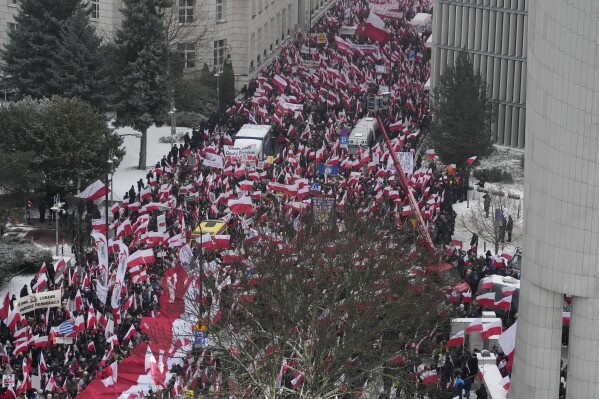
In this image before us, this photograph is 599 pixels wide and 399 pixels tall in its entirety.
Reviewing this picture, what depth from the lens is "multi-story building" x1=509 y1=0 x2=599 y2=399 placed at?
53.5 metres

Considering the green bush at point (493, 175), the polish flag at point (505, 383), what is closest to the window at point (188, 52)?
the green bush at point (493, 175)

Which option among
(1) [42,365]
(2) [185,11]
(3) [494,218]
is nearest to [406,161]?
(3) [494,218]

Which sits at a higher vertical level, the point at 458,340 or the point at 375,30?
the point at 375,30

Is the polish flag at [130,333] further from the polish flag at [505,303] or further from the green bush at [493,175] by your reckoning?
the green bush at [493,175]

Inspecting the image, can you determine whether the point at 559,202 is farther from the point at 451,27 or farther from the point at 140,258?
the point at 451,27

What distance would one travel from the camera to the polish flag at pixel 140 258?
70.9 meters

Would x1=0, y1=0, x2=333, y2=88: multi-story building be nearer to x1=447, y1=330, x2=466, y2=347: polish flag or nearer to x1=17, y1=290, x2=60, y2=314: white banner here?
x1=17, y1=290, x2=60, y2=314: white banner

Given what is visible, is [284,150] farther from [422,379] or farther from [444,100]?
[422,379]

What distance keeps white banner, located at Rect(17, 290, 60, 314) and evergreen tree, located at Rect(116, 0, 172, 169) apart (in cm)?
3064

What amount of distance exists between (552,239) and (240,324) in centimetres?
1192

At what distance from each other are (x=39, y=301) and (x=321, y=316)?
452 inches

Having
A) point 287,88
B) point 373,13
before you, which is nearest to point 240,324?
point 287,88

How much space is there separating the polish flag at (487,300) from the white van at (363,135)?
1133 inches

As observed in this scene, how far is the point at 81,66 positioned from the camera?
100 meters
